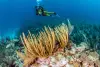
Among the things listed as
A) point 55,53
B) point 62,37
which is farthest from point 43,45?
point 62,37

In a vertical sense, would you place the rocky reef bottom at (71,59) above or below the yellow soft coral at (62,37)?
below

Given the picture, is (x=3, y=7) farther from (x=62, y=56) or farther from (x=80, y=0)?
(x=62, y=56)

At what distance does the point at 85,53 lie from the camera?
19.3 feet

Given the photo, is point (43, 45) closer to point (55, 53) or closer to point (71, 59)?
point (55, 53)

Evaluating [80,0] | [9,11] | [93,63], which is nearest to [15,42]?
[93,63]

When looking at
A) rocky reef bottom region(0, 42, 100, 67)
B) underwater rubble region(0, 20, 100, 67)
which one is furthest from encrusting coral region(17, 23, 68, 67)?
rocky reef bottom region(0, 42, 100, 67)

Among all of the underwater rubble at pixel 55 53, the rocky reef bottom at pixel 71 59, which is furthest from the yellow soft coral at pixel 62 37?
the rocky reef bottom at pixel 71 59

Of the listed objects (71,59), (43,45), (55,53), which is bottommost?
(71,59)

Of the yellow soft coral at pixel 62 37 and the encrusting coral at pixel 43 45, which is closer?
the encrusting coral at pixel 43 45

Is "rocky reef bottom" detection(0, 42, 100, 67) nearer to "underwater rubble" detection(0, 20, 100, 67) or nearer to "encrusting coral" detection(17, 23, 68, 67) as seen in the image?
"underwater rubble" detection(0, 20, 100, 67)

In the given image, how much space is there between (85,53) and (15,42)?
611cm

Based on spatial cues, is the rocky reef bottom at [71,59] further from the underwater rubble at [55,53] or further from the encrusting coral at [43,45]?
the encrusting coral at [43,45]

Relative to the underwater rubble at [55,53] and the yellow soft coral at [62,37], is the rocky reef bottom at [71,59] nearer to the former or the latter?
the underwater rubble at [55,53]

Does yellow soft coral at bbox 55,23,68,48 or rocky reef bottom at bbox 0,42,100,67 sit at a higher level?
yellow soft coral at bbox 55,23,68,48
